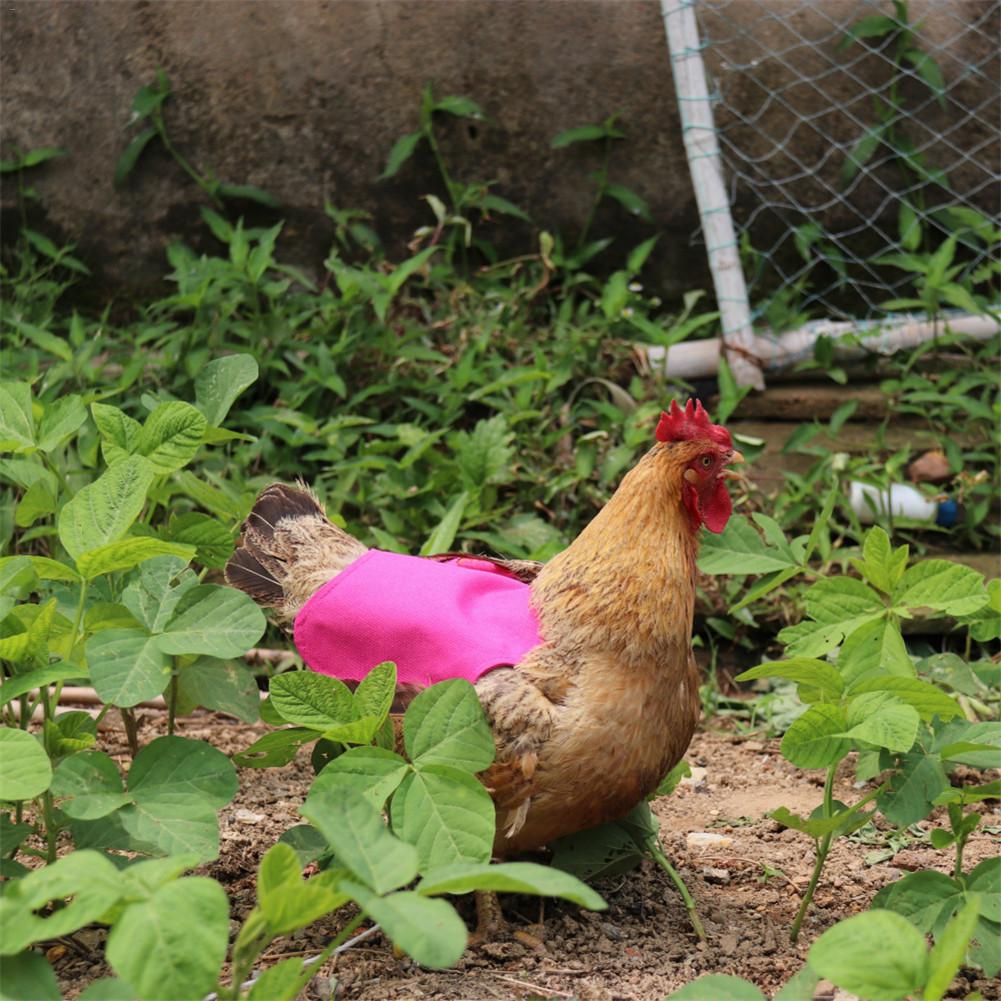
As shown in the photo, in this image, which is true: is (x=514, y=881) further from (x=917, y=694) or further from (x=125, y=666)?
(x=917, y=694)

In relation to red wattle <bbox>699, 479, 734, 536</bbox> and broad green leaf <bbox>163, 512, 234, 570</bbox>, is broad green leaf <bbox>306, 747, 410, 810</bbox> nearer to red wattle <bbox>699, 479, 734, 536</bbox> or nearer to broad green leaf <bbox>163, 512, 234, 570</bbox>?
broad green leaf <bbox>163, 512, 234, 570</bbox>

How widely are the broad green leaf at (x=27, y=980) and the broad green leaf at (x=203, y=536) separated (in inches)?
33.0

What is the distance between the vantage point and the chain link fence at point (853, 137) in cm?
505

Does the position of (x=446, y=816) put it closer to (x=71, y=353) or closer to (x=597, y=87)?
(x=71, y=353)

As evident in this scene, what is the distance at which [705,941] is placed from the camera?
Answer: 2.21m

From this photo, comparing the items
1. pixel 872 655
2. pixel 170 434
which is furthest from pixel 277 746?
pixel 872 655

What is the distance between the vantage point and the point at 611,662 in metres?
2.23

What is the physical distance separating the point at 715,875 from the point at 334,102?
11.9 feet

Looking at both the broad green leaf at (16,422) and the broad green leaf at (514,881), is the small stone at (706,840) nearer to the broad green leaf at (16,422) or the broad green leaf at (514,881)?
the broad green leaf at (514,881)

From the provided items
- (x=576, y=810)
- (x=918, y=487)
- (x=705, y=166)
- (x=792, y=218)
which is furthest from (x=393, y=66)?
(x=576, y=810)

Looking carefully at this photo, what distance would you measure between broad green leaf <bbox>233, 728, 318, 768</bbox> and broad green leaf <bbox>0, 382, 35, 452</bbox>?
2.24ft

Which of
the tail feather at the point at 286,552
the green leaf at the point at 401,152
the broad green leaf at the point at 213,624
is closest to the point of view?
the broad green leaf at the point at 213,624

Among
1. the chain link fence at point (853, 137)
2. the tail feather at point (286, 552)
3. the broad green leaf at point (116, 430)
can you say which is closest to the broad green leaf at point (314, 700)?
the broad green leaf at point (116, 430)

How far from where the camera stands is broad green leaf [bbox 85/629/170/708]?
1.81 m
